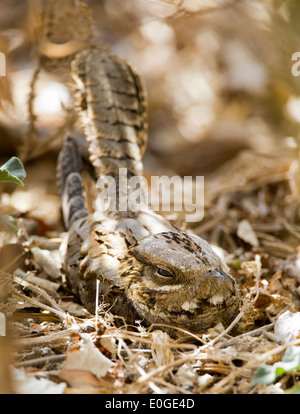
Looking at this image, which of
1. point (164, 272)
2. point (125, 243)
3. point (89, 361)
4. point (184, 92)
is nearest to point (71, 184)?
point (125, 243)

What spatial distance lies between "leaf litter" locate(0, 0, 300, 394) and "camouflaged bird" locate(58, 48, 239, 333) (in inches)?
4.5

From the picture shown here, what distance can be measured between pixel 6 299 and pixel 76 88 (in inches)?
65.7

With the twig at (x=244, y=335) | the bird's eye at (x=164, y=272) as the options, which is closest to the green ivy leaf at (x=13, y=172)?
the bird's eye at (x=164, y=272)

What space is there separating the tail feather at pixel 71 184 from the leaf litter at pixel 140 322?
0.75 ft

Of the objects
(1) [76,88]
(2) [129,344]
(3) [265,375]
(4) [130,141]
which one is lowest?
(2) [129,344]

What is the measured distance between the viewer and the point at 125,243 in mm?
2855

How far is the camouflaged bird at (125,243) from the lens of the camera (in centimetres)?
247

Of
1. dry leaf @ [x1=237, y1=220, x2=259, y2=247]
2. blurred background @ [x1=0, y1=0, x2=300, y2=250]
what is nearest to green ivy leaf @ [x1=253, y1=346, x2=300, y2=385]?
blurred background @ [x1=0, y1=0, x2=300, y2=250]

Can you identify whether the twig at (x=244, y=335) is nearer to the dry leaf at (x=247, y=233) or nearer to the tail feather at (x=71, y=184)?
the dry leaf at (x=247, y=233)

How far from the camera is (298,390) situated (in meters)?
1.90

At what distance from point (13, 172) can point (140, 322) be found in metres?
0.99

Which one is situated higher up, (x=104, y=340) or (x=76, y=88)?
(x=76, y=88)
